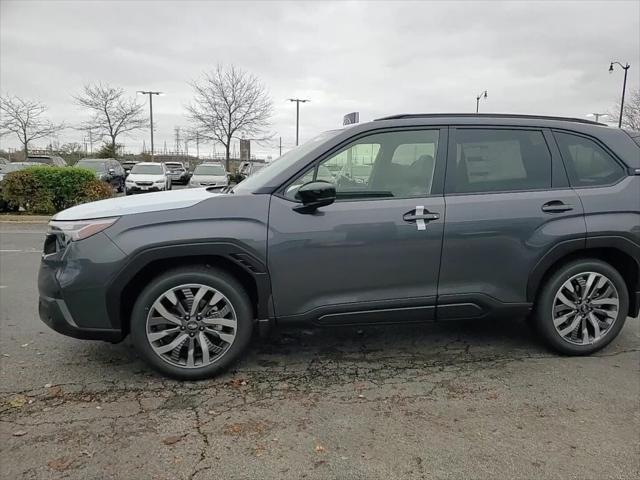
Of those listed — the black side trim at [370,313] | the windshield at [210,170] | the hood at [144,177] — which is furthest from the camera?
the windshield at [210,170]

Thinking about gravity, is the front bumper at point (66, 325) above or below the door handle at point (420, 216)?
below

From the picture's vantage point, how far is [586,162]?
3869mm

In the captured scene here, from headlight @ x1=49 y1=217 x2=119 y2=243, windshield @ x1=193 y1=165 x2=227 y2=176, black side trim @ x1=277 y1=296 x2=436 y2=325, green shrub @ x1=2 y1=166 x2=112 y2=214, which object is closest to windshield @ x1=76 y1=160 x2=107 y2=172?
windshield @ x1=193 y1=165 x2=227 y2=176

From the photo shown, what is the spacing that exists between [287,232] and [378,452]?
1446 millimetres

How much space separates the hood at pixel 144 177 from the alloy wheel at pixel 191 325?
19009 mm

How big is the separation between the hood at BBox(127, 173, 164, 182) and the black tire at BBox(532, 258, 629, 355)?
19.6 metres

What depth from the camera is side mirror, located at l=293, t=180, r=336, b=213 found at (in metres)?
3.29

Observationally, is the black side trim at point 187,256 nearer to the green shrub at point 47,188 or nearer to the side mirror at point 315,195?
the side mirror at point 315,195

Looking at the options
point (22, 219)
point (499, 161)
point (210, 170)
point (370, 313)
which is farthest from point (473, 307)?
point (210, 170)

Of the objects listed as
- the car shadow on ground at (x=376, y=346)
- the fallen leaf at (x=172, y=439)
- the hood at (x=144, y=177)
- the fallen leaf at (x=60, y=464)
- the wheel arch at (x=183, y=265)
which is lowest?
the fallen leaf at (x=60, y=464)

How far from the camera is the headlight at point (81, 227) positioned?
3.21 m

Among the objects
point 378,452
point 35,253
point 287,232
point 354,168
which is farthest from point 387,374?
point 35,253

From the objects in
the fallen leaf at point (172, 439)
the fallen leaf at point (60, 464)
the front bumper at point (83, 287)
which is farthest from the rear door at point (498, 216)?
the fallen leaf at point (60, 464)

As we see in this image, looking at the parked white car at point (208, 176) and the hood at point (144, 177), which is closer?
the hood at point (144, 177)
